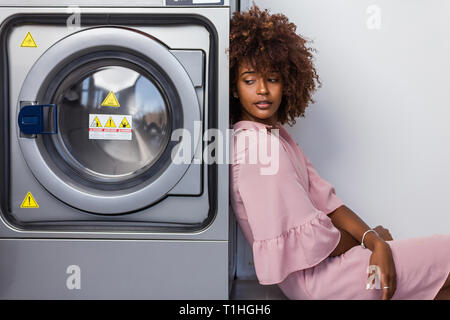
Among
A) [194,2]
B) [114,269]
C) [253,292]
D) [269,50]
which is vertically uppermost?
[194,2]

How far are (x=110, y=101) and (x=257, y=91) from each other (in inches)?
17.9

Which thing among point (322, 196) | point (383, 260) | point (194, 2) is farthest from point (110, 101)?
point (383, 260)

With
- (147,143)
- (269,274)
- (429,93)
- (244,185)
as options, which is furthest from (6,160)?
(429,93)

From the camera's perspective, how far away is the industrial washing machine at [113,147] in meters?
1.24

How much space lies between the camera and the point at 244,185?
3.98 feet

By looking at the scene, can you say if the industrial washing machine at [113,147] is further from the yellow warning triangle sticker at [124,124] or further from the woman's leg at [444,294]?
the woman's leg at [444,294]

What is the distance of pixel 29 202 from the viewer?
128 cm

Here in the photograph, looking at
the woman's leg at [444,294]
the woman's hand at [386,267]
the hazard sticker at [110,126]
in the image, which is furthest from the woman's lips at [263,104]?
the woman's leg at [444,294]

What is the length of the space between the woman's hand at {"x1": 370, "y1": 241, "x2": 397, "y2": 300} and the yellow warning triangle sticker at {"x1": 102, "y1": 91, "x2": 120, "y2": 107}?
885 millimetres

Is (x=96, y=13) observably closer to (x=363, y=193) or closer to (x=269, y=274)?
(x=269, y=274)

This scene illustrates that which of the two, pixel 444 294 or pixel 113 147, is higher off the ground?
pixel 113 147

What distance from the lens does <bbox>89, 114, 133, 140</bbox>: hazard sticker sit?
1283 mm

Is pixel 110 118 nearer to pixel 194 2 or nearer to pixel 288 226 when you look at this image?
pixel 194 2

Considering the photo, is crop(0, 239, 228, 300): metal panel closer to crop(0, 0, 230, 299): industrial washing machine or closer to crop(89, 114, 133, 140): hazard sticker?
crop(0, 0, 230, 299): industrial washing machine
